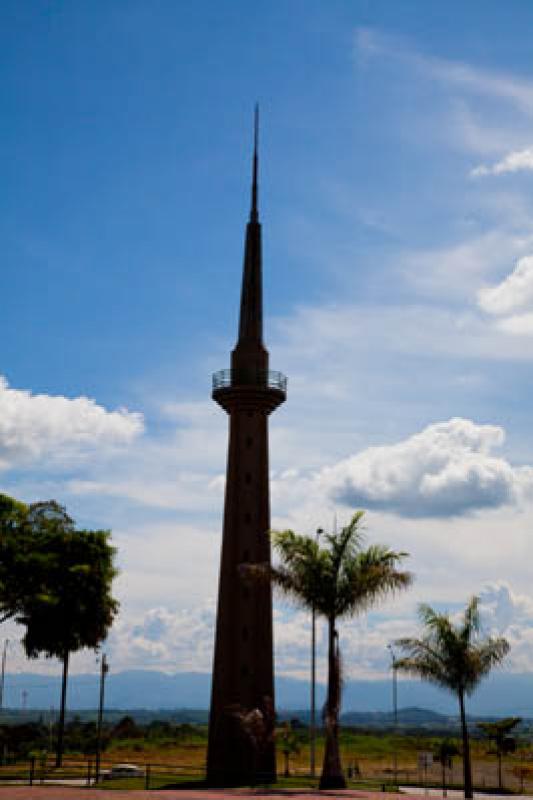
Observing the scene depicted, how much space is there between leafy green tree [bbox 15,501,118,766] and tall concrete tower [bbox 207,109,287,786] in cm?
1290

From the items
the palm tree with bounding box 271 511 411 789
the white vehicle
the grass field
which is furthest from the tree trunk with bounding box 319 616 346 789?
the white vehicle

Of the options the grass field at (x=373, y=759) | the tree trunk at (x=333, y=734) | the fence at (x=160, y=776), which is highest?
the tree trunk at (x=333, y=734)

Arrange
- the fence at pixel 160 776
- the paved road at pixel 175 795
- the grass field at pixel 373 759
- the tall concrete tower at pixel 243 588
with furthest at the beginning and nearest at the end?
the grass field at pixel 373 759
the tall concrete tower at pixel 243 588
the fence at pixel 160 776
the paved road at pixel 175 795

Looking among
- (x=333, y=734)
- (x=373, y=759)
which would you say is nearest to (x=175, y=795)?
(x=333, y=734)

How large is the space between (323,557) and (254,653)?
52.3 ft

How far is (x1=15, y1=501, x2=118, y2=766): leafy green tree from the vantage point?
6103 cm

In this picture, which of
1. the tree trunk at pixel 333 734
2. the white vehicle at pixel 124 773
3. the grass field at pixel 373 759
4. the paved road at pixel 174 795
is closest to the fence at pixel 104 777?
the white vehicle at pixel 124 773

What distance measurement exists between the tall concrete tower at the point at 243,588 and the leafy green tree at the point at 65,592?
1290cm

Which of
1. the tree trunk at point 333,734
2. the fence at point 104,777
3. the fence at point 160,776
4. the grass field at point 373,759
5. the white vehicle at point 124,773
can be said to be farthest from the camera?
the grass field at point 373,759

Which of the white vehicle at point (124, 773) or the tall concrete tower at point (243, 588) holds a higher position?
the tall concrete tower at point (243, 588)

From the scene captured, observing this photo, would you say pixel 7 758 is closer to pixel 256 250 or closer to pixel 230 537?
pixel 230 537

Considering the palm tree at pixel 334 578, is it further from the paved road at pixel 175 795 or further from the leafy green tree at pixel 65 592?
the leafy green tree at pixel 65 592

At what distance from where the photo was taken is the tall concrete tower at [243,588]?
5182cm

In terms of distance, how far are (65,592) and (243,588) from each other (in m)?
14.9
